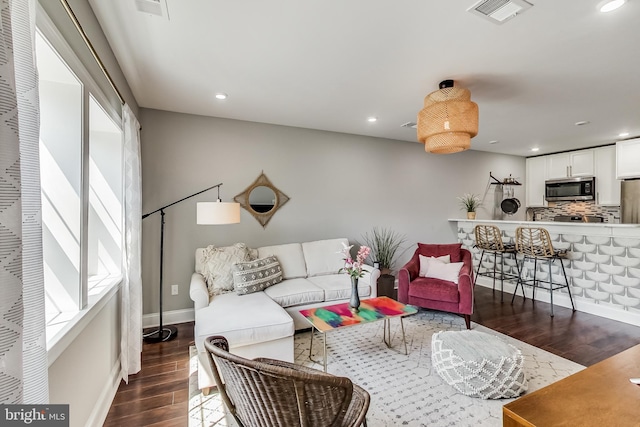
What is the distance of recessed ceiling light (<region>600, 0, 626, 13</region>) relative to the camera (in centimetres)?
175

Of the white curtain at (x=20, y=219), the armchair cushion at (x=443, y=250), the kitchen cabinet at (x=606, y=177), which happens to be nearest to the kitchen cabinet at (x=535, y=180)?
the kitchen cabinet at (x=606, y=177)

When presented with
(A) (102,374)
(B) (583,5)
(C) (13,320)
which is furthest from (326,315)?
(B) (583,5)

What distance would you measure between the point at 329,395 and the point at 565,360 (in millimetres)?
2752

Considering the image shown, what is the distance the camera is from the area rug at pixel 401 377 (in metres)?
1.96

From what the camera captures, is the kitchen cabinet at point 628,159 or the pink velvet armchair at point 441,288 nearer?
the pink velvet armchair at point 441,288

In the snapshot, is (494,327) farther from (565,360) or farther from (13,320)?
(13,320)

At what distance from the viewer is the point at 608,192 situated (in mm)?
5434

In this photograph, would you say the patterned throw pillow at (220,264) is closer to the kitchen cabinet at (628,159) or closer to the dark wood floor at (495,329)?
Answer: the dark wood floor at (495,329)

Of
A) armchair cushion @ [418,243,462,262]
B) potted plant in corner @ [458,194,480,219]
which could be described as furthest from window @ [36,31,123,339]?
potted plant in corner @ [458,194,480,219]

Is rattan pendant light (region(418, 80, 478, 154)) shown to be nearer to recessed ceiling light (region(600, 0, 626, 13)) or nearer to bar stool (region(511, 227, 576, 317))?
recessed ceiling light (region(600, 0, 626, 13))

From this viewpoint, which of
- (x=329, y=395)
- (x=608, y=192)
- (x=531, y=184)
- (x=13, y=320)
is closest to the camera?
(x=13, y=320)

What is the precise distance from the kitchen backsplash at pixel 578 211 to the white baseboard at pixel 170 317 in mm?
7415

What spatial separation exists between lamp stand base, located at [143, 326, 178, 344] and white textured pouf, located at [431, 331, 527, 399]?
2.76 meters

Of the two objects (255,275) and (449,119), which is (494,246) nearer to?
(449,119)
